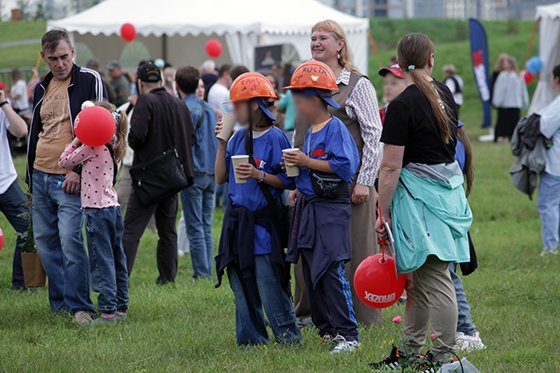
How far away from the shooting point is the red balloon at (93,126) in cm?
683

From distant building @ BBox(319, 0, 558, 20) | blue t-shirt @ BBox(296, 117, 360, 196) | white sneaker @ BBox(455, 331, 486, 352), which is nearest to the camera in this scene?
blue t-shirt @ BBox(296, 117, 360, 196)

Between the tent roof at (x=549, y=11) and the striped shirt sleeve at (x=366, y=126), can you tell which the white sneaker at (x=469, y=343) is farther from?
the tent roof at (x=549, y=11)

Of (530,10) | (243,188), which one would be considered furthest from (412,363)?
(530,10)

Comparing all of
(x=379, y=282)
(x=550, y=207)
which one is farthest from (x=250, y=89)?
(x=550, y=207)

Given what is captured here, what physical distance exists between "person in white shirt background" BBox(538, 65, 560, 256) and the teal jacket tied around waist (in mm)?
5228

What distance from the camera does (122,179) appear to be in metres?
11.1

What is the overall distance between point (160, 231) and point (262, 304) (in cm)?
328

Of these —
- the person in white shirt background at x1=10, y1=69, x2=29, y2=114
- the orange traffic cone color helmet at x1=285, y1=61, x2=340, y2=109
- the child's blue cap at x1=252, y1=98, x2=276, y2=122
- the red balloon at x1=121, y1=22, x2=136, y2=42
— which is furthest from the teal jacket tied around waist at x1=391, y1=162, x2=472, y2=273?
the person in white shirt background at x1=10, y1=69, x2=29, y2=114

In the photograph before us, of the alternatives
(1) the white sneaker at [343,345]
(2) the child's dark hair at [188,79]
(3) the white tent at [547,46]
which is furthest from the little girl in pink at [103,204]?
(3) the white tent at [547,46]

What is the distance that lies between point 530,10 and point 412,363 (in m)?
64.0

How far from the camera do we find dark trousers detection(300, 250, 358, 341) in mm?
6137

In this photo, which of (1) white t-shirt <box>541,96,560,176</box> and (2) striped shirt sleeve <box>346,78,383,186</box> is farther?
(1) white t-shirt <box>541,96,560,176</box>

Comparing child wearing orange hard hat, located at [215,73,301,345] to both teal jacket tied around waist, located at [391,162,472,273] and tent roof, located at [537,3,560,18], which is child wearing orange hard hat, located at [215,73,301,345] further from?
tent roof, located at [537,3,560,18]

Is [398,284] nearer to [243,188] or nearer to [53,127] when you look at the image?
[243,188]
